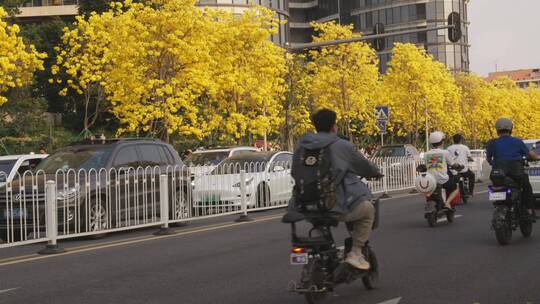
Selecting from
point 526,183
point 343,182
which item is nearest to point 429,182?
point 526,183

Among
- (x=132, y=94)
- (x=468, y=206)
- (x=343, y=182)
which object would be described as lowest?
(x=468, y=206)

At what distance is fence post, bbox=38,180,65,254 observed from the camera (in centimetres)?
1191

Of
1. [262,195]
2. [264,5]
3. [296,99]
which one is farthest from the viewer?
[264,5]

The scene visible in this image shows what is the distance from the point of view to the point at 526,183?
36.9 feet

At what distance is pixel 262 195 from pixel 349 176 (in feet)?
39.2

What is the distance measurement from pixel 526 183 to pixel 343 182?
5.29 meters

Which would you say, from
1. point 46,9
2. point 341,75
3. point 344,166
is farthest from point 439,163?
point 46,9

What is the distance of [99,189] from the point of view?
13688 millimetres

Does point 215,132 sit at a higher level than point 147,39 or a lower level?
lower

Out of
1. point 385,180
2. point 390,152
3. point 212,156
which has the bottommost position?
point 385,180

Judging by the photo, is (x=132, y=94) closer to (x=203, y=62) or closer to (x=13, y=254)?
(x=203, y=62)

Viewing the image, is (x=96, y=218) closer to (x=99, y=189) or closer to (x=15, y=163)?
(x=99, y=189)

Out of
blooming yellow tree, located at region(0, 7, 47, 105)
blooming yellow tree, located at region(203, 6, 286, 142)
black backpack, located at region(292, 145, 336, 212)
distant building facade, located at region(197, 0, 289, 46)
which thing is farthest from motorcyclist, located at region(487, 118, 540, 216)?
distant building facade, located at region(197, 0, 289, 46)

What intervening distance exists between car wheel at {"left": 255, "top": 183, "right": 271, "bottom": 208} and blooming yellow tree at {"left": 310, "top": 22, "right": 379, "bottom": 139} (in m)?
23.9
